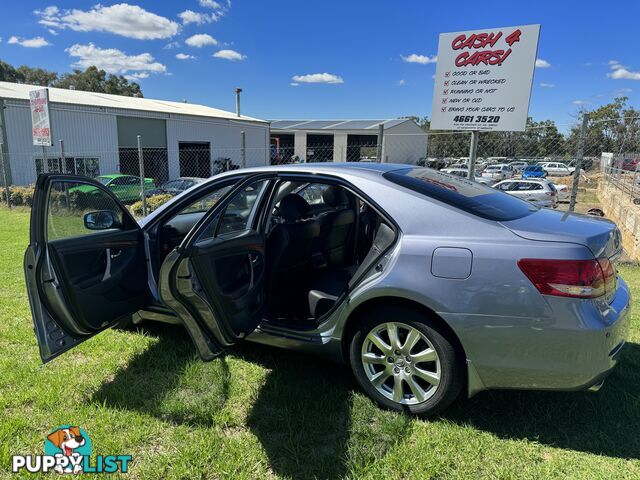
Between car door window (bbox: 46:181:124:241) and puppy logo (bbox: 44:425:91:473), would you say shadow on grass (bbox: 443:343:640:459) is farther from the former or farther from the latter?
car door window (bbox: 46:181:124:241)

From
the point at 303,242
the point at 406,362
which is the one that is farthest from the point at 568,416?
the point at 303,242

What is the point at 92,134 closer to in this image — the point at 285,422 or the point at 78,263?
the point at 78,263

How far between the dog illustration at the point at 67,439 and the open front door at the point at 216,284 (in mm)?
836

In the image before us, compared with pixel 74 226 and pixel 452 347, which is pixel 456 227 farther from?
pixel 74 226

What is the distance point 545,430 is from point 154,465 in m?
2.22

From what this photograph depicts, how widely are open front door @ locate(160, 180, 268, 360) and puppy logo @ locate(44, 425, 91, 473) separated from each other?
807 mm

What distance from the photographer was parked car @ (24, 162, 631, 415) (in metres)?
2.31

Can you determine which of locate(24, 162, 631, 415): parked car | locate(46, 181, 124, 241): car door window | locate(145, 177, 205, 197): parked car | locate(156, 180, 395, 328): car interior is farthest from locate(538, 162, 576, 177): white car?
locate(46, 181, 124, 241): car door window

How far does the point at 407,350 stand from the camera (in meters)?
2.67

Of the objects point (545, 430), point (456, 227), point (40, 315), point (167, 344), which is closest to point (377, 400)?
point (545, 430)

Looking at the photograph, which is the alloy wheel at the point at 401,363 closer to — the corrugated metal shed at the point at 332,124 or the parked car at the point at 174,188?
the parked car at the point at 174,188

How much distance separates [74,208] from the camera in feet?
10.3

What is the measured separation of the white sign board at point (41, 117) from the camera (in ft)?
34.1

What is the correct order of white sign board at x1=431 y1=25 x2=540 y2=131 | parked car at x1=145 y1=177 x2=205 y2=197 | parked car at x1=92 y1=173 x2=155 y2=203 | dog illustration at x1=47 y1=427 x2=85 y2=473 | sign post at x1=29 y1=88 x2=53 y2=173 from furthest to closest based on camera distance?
1. parked car at x1=145 y1=177 x2=205 y2=197
2. parked car at x1=92 y1=173 x2=155 y2=203
3. sign post at x1=29 y1=88 x2=53 y2=173
4. white sign board at x1=431 y1=25 x2=540 y2=131
5. dog illustration at x1=47 y1=427 x2=85 y2=473
